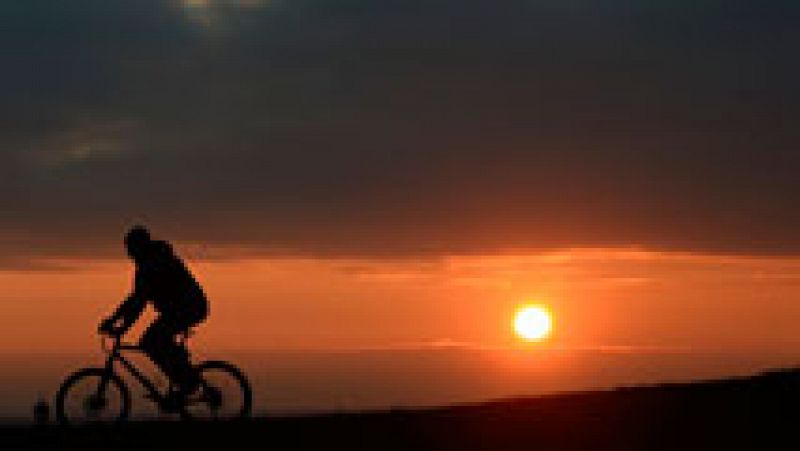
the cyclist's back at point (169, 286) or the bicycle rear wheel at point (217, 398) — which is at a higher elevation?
the cyclist's back at point (169, 286)

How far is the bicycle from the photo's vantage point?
20.9 meters

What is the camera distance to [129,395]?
2091 cm

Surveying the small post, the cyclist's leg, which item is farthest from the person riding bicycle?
the small post

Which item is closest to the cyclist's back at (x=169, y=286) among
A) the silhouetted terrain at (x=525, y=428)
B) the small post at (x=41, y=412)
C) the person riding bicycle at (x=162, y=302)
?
the person riding bicycle at (x=162, y=302)

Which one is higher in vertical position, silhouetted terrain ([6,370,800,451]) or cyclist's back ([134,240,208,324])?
cyclist's back ([134,240,208,324])

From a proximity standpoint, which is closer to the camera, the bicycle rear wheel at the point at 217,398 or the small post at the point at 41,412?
the bicycle rear wheel at the point at 217,398

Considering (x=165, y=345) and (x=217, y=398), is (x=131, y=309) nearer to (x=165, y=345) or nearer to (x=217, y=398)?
(x=165, y=345)

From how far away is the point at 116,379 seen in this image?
21297mm

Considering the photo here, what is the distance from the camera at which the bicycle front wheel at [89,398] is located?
69.5ft

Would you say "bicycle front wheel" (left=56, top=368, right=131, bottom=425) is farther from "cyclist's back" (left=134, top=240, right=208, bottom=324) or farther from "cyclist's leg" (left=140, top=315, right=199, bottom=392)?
"cyclist's back" (left=134, top=240, right=208, bottom=324)

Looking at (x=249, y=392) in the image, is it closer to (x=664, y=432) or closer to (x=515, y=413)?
(x=515, y=413)

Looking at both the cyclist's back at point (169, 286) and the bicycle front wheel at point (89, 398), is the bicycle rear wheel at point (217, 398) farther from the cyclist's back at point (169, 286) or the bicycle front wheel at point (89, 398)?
the bicycle front wheel at point (89, 398)

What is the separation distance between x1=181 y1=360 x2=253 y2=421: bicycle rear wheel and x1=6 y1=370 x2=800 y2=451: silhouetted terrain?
0.28 meters

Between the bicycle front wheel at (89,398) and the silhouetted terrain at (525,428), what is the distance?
0.37 metres
